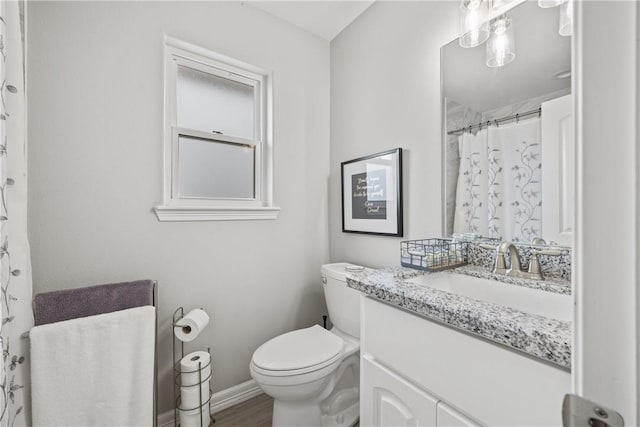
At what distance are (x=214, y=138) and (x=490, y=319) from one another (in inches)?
64.7

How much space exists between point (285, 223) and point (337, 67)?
120 cm

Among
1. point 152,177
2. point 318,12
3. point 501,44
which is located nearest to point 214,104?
point 152,177

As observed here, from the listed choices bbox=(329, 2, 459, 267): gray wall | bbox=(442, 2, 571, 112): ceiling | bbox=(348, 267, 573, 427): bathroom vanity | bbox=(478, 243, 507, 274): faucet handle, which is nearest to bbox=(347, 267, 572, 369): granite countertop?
bbox=(348, 267, 573, 427): bathroom vanity

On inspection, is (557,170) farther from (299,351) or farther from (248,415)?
(248,415)

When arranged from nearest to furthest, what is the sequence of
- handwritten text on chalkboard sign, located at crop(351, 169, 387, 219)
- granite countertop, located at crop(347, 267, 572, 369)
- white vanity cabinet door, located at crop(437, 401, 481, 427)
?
granite countertop, located at crop(347, 267, 572, 369) < white vanity cabinet door, located at crop(437, 401, 481, 427) < handwritten text on chalkboard sign, located at crop(351, 169, 387, 219)

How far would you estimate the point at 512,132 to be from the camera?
1.15 m

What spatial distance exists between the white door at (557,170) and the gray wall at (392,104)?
0.44 metres

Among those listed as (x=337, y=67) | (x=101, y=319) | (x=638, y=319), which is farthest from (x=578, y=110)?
(x=337, y=67)

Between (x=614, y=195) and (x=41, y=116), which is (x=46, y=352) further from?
(x=614, y=195)

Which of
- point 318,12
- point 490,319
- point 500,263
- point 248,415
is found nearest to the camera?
point 490,319

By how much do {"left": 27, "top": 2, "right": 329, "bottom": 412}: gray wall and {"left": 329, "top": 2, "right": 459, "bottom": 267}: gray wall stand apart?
0.20 meters

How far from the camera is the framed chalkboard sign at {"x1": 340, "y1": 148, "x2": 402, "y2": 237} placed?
1601mm

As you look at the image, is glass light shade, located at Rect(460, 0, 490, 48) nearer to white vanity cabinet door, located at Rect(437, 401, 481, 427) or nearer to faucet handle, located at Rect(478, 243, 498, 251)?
faucet handle, located at Rect(478, 243, 498, 251)

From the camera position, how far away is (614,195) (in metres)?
0.27
